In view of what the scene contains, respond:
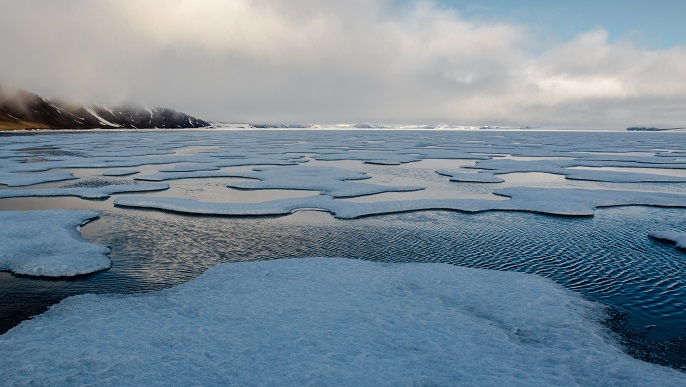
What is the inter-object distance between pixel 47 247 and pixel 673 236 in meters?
16.5

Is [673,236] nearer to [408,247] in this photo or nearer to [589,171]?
[408,247]

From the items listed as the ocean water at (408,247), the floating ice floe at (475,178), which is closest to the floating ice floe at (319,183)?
the ocean water at (408,247)

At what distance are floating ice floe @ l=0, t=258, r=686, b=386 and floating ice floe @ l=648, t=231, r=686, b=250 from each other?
552 centimetres

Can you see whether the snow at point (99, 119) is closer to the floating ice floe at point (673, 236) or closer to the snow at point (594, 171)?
the snow at point (594, 171)

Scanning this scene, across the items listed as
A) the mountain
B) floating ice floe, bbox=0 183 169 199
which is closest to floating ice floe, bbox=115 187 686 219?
floating ice floe, bbox=0 183 169 199

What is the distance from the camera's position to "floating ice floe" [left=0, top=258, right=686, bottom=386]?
5.57m

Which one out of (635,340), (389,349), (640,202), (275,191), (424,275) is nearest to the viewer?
(389,349)

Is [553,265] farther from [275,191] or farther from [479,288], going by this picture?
[275,191]

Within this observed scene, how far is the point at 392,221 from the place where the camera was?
14.3 metres

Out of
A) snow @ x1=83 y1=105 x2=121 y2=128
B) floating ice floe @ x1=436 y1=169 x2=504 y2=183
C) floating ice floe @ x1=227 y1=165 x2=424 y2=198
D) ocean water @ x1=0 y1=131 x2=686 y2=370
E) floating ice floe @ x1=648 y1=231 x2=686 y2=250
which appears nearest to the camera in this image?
ocean water @ x1=0 y1=131 x2=686 y2=370

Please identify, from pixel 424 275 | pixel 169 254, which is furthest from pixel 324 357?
pixel 169 254

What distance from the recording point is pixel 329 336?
656cm

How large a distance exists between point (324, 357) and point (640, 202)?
1664cm

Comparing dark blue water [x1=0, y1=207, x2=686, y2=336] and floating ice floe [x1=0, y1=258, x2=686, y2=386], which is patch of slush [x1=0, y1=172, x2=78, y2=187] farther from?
floating ice floe [x1=0, y1=258, x2=686, y2=386]
